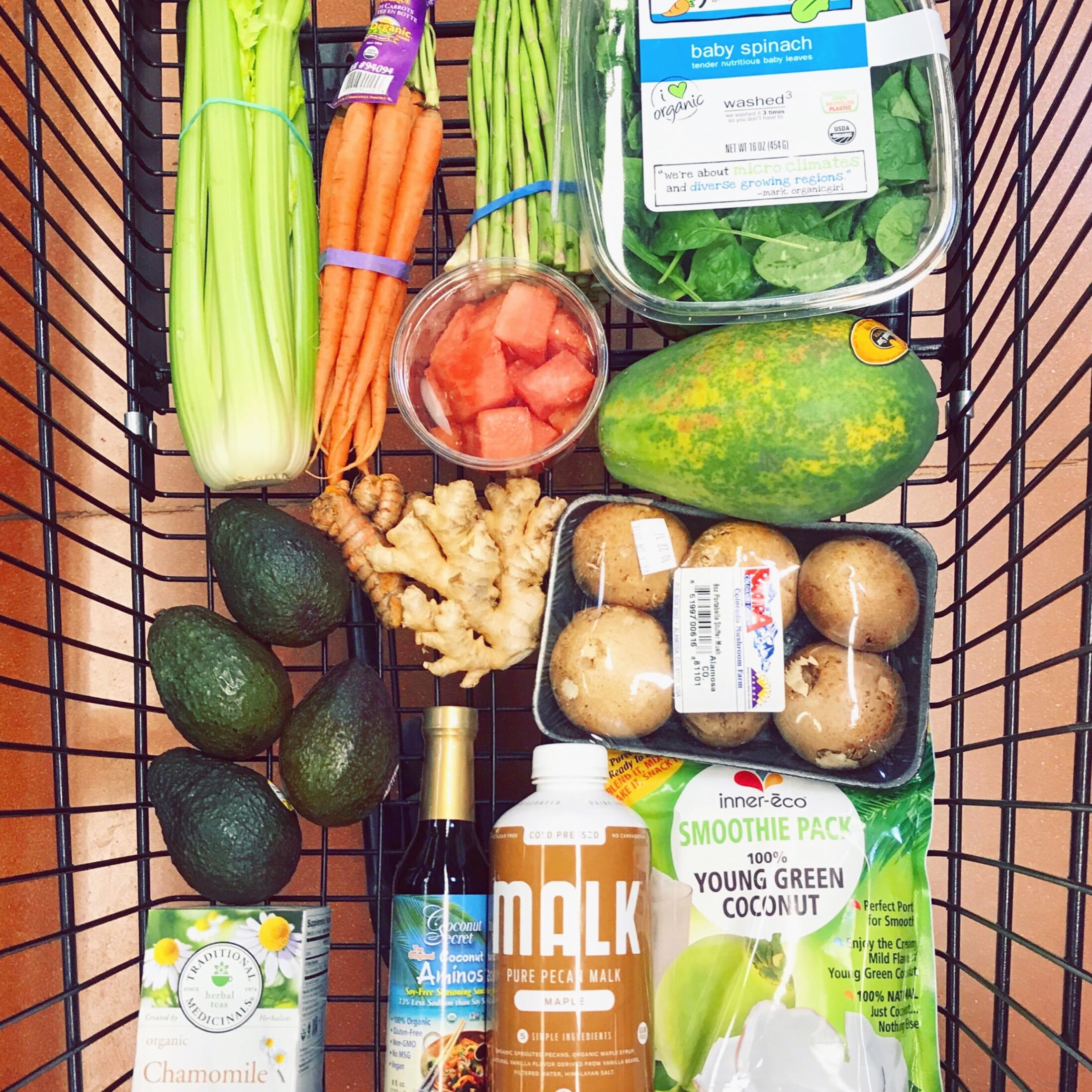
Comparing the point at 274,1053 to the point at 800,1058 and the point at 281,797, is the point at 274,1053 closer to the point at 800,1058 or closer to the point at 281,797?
the point at 281,797

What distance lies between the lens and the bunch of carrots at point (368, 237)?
892 millimetres

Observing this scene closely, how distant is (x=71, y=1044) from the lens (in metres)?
0.74

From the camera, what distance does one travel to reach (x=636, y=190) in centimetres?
81

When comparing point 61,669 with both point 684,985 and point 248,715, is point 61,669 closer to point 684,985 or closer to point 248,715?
point 248,715

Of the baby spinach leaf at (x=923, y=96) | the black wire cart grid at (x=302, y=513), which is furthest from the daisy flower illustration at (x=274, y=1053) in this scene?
the baby spinach leaf at (x=923, y=96)

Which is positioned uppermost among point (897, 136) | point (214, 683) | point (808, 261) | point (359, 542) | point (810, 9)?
point (810, 9)

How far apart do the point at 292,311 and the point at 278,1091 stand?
64cm

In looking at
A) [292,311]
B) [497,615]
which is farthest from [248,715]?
[292,311]

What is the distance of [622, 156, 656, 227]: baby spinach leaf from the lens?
Result: 2.66 feet

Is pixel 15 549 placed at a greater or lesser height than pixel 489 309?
lesser

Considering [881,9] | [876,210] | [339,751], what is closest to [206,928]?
[339,751]

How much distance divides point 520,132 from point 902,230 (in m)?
0.34

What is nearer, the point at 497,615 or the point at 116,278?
the point at 497,615

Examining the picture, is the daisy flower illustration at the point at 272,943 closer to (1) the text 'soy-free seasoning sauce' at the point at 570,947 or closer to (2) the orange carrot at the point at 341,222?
(1) the text 'soy-free seasoning sauce' at the point at 570,947
